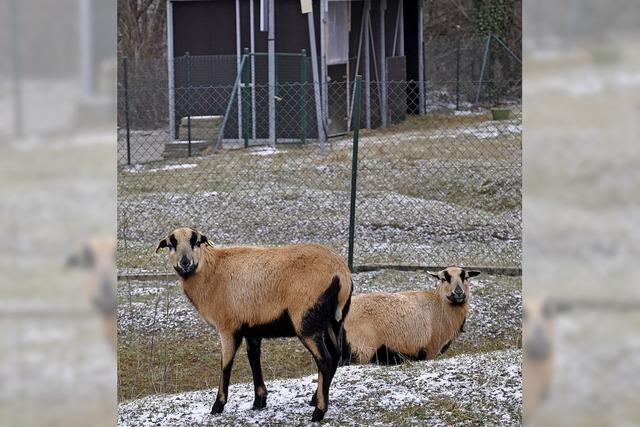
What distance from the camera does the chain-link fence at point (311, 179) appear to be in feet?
37.7

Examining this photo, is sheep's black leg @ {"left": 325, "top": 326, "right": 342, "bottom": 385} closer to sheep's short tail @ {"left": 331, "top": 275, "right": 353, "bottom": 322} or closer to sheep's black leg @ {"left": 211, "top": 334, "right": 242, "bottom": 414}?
sheep's short tail @ {"left": 331, "top": 275, "right": 353, "bottom": 322}

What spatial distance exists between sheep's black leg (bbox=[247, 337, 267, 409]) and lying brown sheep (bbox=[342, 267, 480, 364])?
164 centimetres

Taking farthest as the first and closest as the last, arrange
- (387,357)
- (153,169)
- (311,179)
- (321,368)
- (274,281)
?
(153,169), (311,179), (387,357), (274,281), (321,368)

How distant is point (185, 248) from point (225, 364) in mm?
750

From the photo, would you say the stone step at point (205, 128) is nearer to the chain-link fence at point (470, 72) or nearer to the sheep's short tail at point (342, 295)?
the chain-link fence at point (470, 72)

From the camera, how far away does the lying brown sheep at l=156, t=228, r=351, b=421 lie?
5387mm

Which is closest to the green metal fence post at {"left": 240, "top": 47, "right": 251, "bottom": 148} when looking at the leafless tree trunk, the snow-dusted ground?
the leafless tree trunk

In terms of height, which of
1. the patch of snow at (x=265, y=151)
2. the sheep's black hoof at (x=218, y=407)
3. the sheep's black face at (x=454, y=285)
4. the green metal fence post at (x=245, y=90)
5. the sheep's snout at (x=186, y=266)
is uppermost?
the green metal fence post at (x=245, y=90)

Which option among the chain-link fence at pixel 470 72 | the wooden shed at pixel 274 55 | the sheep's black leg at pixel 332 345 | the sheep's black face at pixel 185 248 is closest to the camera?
the sheep's black leg at pixel 332 345

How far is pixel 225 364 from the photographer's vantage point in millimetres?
5652

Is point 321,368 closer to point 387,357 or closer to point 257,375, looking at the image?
point 257,375

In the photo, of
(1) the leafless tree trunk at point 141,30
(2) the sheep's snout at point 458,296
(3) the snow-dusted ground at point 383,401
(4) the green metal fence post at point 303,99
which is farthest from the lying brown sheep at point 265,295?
(1) the leafless tree trunk at point 141,30

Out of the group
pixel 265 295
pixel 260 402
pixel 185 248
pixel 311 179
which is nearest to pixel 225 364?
pixel 260 402

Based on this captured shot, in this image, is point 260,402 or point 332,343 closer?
point 332,343
